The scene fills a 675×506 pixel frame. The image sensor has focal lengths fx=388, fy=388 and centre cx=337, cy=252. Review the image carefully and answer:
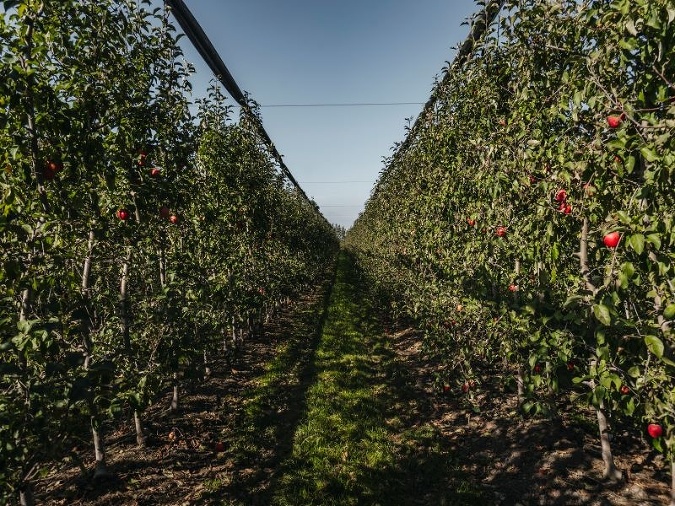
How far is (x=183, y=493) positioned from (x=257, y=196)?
246 inches

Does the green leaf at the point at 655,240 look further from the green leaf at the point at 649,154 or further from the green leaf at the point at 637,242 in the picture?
the green leaf at the point at 649,154

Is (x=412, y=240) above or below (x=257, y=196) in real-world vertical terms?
below

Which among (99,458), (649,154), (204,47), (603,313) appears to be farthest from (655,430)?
(204,47)

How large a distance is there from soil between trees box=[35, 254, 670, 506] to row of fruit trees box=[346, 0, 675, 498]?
61 cm

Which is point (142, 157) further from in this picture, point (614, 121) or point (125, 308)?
point (614, 121)

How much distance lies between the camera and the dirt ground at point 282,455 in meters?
4.29

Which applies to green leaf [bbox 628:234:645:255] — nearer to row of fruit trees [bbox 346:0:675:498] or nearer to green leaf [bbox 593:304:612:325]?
row of fruit trees [bbox 346:0:675:498]

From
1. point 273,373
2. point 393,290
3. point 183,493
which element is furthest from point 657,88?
point 393,290

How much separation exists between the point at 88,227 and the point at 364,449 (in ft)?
14.5

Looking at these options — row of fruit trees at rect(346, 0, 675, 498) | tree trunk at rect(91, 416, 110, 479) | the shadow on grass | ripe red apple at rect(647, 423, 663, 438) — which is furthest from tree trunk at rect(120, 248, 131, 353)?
ripe red apple at rect(647, 423, 663, 438)

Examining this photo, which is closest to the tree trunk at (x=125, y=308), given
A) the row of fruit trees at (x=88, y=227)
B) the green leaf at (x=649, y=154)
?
the row of fruit trees at (x=88, y=227)

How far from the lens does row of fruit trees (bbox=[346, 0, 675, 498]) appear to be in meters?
2.49

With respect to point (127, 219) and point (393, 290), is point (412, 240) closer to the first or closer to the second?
point (393, 290)

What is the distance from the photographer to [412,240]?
8.69 meters
